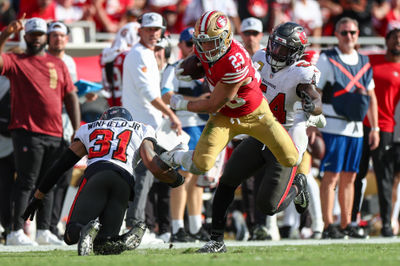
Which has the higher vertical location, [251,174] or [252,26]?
[252,26]

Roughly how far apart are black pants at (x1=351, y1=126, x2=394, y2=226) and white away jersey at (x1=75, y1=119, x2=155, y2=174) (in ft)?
13.0

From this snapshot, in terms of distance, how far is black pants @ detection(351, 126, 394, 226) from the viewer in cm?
1069

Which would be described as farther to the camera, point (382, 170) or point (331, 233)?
point (382, 170)

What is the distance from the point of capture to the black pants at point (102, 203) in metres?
7.03

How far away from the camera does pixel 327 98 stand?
→ 10305 mm

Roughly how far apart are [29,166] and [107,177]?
2344 millimetres

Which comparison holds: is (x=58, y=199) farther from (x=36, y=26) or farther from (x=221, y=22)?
(x=221, y=22)

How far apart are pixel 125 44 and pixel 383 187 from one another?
3356 millimetres

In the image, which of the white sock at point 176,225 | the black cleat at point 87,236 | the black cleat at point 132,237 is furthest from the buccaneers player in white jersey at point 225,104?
the white sock at point 176,225

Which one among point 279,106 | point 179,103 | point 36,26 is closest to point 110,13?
point 36,26

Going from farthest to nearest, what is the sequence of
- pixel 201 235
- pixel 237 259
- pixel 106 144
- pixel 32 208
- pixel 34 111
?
pixel 201 235
pixel 34 111
pixel 106 144
pixel 32 208
pixel 237 259

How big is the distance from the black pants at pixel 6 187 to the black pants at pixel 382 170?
3.85 meters

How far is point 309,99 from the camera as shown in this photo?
297 inches

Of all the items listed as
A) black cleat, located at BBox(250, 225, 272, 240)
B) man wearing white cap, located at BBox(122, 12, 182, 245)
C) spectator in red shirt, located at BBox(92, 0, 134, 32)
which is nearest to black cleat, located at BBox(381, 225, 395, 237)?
black cleat, located at BBox(250, 225, 272, 240)
